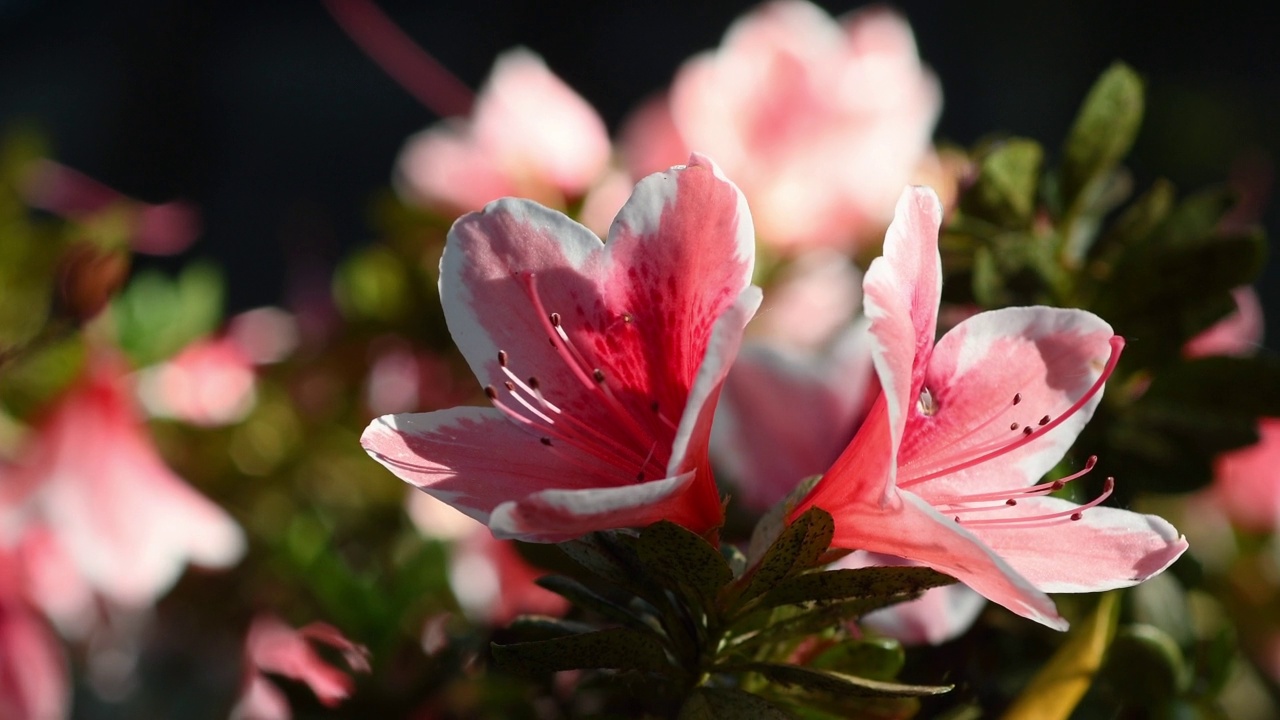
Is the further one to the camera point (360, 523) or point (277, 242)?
point (277, 242)

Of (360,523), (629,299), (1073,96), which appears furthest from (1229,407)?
(1073,96)

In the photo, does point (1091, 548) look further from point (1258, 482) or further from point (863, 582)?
point (1258, 482)

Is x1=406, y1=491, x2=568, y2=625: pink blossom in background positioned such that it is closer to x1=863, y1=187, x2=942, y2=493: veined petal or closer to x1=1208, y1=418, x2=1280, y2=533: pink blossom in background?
x1=863, y1=187, x2=942, y2=493: veined petal

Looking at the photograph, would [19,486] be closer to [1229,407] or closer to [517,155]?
[517,155]

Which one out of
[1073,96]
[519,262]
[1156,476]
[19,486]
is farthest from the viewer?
[1073,96]

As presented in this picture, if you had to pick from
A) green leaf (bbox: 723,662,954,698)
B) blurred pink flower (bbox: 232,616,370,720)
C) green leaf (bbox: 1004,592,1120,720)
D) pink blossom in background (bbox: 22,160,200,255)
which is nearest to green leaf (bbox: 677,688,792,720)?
green leaf (bbox: 723,662,954,698)

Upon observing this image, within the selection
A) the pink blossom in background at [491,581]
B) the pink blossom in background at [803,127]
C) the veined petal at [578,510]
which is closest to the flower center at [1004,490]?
the veined petal at [578,510]
